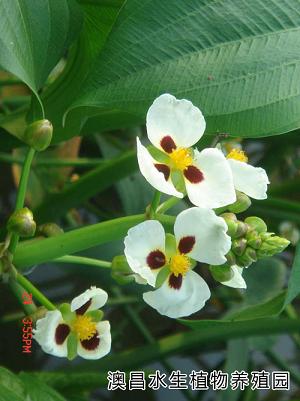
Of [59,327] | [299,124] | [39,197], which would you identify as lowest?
[39,197]

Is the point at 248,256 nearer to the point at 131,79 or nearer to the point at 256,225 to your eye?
the point at 256,225

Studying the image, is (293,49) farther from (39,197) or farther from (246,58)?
(39,197)

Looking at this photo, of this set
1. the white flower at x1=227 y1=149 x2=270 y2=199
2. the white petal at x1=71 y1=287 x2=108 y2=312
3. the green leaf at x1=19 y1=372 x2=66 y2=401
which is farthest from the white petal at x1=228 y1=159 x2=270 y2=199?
the green leaf at x1=19 y1=372 x2=66 y2=401

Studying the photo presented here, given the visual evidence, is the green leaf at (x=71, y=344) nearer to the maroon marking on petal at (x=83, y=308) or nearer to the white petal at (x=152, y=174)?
the maroon marking on petal at (x=83, y=308)

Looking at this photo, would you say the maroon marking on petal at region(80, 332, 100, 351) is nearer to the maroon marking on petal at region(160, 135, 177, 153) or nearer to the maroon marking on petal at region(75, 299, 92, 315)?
the maroon marking on petal at region(75, 299, 92, 315)

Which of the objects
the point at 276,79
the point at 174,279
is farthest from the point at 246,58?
the point at 174,279

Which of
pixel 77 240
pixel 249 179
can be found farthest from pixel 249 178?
pixel 77 240

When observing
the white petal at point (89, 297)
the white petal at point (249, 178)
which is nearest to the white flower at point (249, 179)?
the white petal at point (249, 178)
